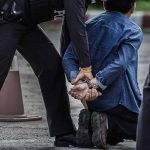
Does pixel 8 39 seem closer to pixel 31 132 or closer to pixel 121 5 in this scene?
pixel 121 5

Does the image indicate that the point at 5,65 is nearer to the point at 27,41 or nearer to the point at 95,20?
the point at 27,41

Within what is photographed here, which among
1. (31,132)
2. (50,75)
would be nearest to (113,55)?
(50,75)

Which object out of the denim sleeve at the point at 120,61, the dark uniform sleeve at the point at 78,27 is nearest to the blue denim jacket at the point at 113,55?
the denim sleeve at the point at 120,61

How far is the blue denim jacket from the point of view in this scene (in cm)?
543

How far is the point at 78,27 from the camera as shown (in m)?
5.12

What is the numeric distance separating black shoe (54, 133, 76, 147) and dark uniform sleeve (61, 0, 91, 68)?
647mm

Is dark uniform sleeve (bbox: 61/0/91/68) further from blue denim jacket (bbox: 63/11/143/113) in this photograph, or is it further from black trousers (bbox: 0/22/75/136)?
black trousers (bbox: 0/22/75/136)

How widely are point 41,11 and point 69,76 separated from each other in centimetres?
46

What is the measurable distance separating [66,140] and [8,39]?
825 mm

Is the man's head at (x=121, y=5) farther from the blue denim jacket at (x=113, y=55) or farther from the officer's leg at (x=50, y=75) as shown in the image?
the officer's leg at (x=50, y=75)

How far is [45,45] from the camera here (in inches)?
218

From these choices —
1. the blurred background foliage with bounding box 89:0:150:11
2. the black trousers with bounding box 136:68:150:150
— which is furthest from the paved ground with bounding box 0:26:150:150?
the blurred background foliage with bounding box 89:0:150:11

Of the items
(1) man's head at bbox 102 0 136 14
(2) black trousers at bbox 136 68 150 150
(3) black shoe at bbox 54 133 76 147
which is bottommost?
(3) black shoe at bbox 54 133 76 147

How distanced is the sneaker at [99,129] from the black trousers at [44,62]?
0.29 m
